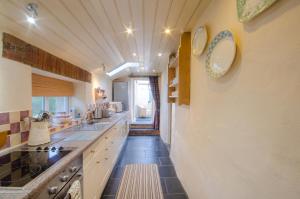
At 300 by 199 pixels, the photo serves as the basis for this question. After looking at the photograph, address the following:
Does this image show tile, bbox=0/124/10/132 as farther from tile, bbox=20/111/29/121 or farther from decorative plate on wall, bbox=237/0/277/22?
decorative plate on wall, bbox=237/0/277/22

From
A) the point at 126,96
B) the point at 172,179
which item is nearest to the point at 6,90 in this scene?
the point at 172,179

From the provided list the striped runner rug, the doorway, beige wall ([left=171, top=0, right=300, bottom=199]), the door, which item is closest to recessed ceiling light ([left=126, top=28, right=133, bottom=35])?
beige wall ([left=171, top=0, right=300, bottom=199])

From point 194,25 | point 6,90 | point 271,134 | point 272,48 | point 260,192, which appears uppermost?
point 194,25

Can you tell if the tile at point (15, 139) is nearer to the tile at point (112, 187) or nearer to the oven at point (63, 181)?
the oven at point (63, 181)

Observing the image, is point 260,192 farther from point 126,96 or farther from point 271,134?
point 126,96

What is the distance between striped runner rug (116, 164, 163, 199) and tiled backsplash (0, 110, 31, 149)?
135 centimetres

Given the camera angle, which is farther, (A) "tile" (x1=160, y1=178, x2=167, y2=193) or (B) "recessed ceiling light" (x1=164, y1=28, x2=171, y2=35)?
(A) "tile" (x1=160, y1=178, x2=167, y2=193)

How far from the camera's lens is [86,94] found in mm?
3256

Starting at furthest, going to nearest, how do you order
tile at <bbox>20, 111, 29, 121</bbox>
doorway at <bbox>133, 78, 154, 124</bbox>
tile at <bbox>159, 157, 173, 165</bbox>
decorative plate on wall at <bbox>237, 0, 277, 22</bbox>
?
doorway at <bbox>133, 78, 154, 124</bbox>, tile at <bbox>159, 157, 173, 165</bbox>, tile at <bbox>20, 111, 29, 121</bbox>, decorative plate on wall at <bbox>237, 0, 277, 22</bbox>

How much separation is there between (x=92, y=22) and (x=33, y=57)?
71 cm

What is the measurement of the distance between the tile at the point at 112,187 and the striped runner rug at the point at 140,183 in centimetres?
6

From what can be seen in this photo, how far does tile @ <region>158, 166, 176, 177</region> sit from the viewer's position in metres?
2.70

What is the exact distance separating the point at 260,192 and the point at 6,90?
194 centimetres

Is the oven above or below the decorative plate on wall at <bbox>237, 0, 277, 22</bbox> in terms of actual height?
below
